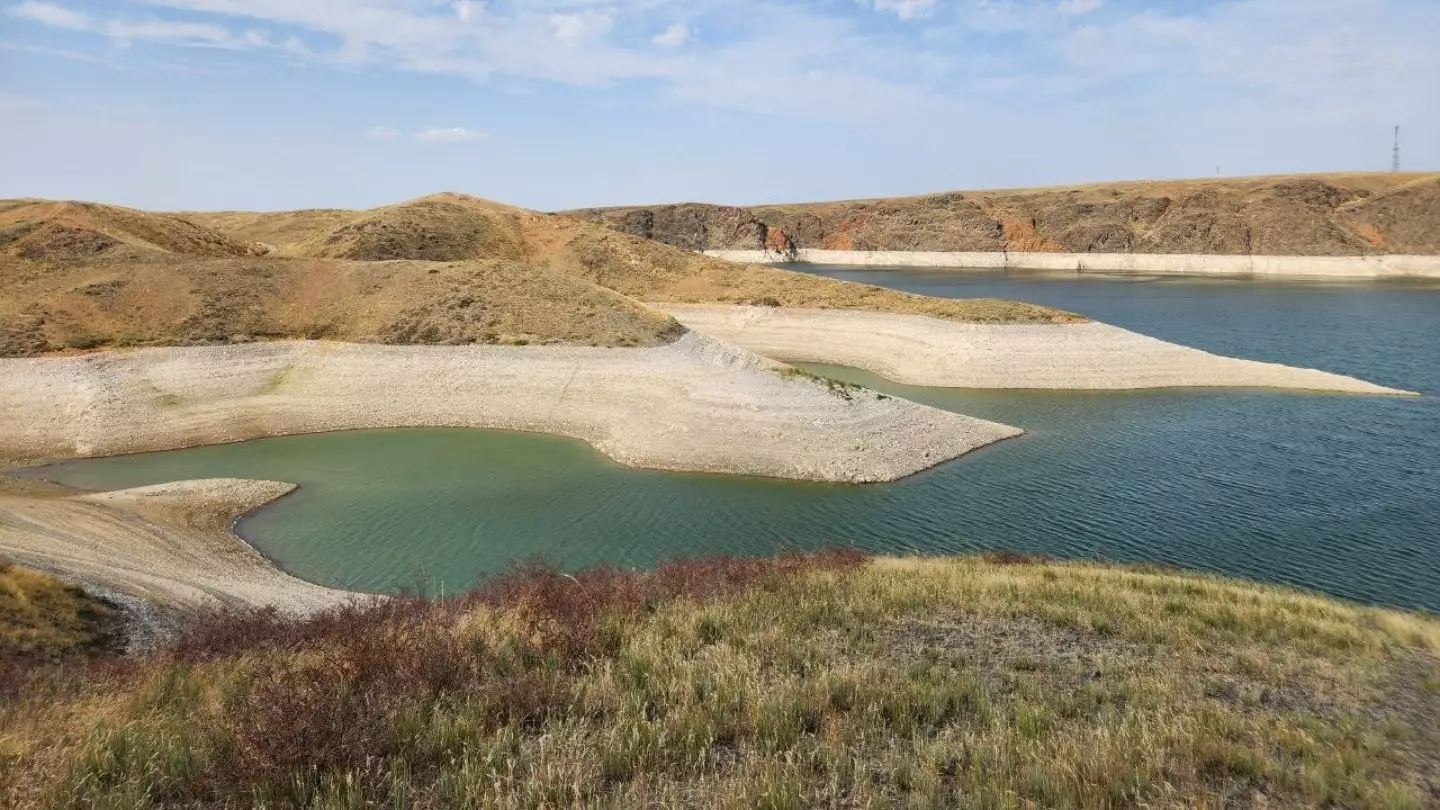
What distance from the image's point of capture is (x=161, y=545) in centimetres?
1950

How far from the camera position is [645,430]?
30719 mm

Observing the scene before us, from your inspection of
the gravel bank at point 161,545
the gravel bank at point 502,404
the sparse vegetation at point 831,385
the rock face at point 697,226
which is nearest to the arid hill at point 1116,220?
the rock face at point 697,226

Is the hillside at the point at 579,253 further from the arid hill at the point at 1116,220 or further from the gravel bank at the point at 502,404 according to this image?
the arid hill at the point at 1116,220

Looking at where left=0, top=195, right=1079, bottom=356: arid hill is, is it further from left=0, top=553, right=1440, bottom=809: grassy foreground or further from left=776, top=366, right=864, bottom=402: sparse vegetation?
left=0, top=553, right=1440, bottom=809: grassy foreground

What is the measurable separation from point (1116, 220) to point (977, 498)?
125 metres

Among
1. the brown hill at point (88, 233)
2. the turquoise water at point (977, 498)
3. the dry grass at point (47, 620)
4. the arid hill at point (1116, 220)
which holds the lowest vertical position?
the turquoise water at point (977, 498)

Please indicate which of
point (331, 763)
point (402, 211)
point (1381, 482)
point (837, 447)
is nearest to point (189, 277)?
point (402, 211)

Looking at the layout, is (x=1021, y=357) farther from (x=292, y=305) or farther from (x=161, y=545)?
(x=292, y=305)

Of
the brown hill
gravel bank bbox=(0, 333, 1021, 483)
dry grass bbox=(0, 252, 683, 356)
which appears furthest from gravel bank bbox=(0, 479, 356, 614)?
the brown hill

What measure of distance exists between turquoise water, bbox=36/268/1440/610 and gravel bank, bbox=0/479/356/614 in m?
1.16

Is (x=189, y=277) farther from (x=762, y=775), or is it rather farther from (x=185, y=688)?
(x=762, y=775)

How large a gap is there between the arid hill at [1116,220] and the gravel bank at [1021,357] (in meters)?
69.8

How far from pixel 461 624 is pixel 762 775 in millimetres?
4985

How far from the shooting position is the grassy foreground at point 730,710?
5258 millimetres
